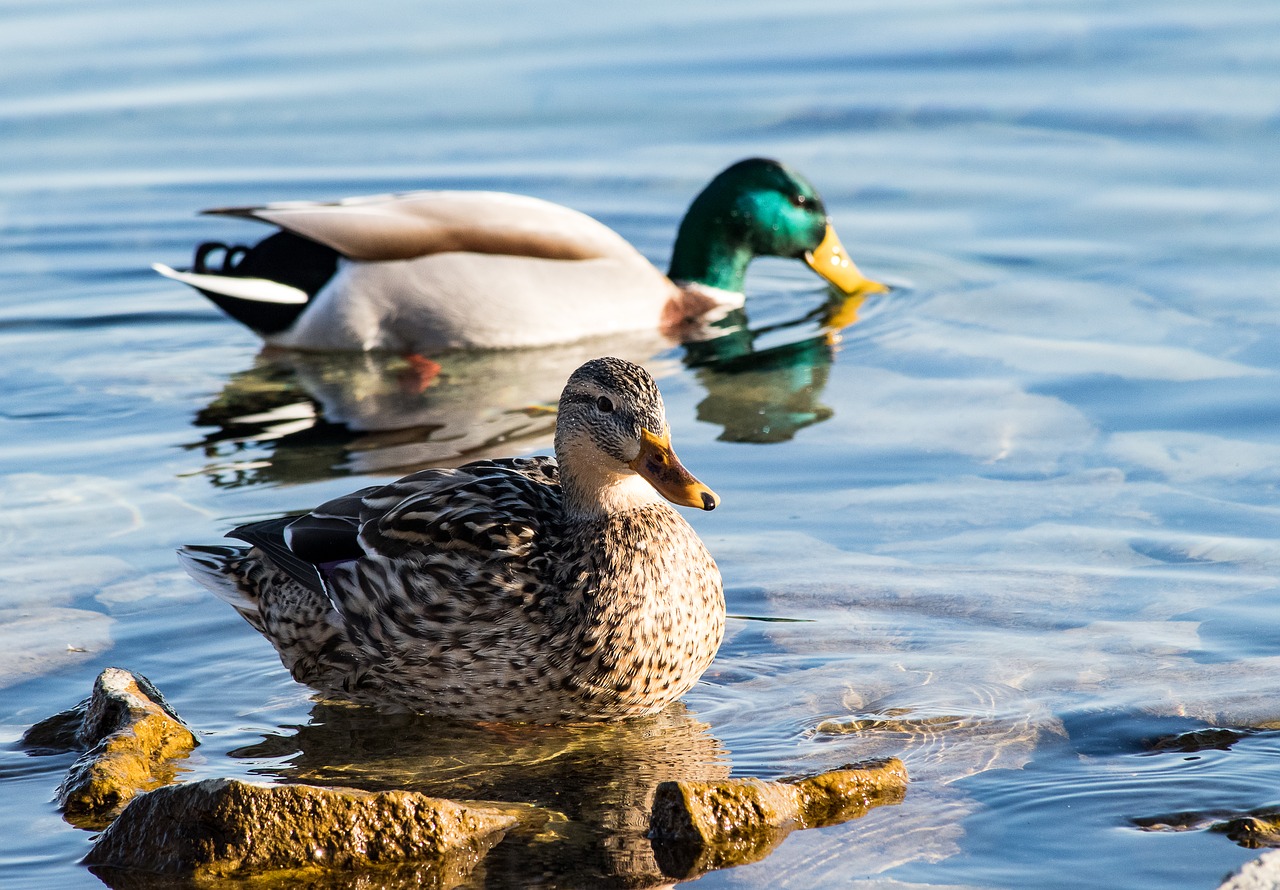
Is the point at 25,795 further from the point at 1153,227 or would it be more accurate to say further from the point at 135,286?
the point at 1153,227

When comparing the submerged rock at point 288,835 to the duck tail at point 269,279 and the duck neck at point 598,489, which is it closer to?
the duck neck at point 598,489

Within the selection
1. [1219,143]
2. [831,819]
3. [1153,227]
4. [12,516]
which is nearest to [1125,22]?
[1219,143]

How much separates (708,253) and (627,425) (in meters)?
5.05

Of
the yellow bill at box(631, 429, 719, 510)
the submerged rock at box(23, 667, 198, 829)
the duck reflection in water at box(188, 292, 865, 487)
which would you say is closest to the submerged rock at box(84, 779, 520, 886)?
the submerged rock at box(23, 667, 198, 829)

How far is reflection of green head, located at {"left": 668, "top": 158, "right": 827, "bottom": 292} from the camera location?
32.6ft

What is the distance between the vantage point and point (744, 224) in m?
10.0

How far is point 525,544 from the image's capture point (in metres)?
4.98

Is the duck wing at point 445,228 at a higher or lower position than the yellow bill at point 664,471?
higher

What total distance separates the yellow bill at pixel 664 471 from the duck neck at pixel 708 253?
4984mm

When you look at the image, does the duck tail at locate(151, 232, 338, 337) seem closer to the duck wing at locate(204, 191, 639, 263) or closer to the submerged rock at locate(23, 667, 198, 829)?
the duck wing at locate(204, 191, 639, 263)

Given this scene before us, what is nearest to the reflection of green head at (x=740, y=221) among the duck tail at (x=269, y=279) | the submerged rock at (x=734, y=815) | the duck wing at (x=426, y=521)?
the duck tail at (x=269, y=279)

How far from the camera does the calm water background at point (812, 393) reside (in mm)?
4766

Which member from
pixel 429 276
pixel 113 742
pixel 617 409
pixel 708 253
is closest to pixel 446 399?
pixel 429 276

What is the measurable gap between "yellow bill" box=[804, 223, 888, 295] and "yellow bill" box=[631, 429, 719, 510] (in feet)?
16.0
